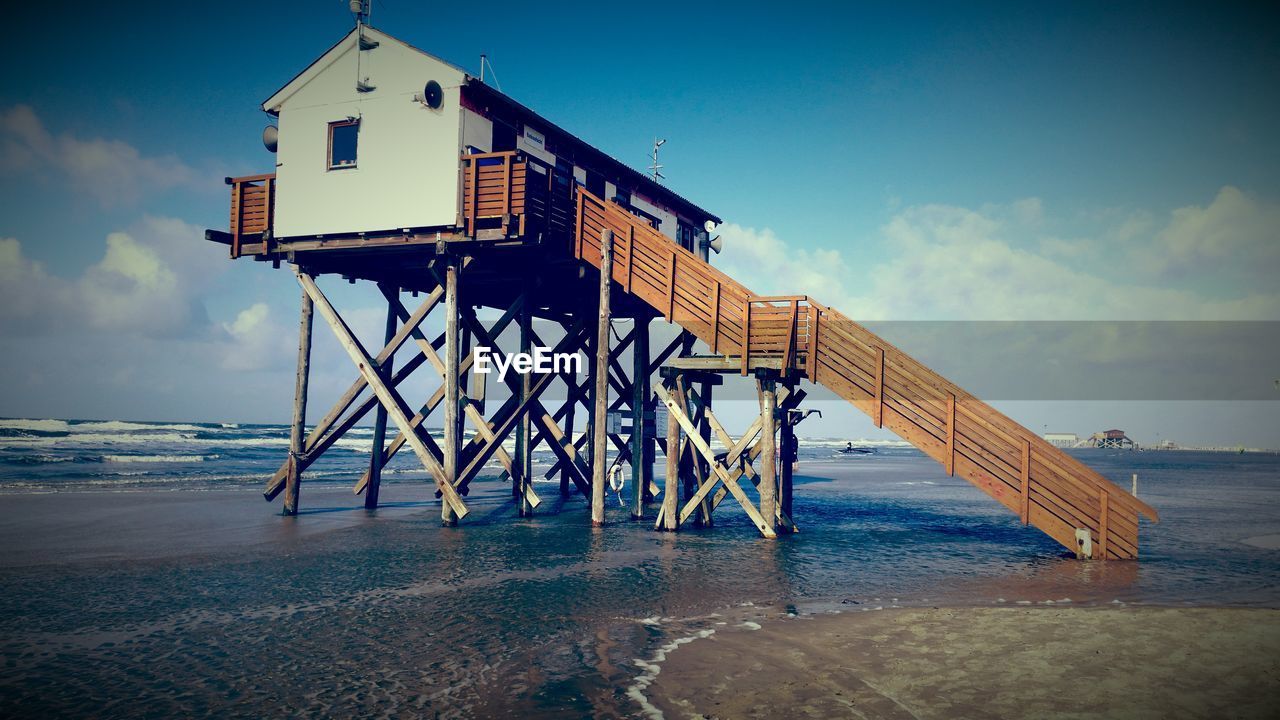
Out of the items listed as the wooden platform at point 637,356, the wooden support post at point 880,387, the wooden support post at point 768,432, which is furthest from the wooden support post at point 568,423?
the wooden support post at point 880,387

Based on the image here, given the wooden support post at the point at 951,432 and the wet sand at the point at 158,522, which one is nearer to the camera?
the wooden support post at the point at 951,432

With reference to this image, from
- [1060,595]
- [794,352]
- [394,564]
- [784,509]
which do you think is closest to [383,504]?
[394,564]

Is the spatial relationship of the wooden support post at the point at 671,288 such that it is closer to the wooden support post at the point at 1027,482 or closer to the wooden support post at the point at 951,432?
the wooden support post at the point at 951,432

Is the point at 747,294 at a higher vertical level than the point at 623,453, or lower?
higher

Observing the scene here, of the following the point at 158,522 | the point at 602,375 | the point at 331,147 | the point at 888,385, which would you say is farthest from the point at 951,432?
the point at 158,522

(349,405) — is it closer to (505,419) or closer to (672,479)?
(505,419)

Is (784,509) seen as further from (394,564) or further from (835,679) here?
(835,679)

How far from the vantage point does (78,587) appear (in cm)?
1145

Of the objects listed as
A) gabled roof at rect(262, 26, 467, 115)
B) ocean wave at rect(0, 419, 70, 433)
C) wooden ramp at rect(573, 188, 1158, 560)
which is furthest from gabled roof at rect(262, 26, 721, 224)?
ocean wave at rect(0, 419, 70, 433)

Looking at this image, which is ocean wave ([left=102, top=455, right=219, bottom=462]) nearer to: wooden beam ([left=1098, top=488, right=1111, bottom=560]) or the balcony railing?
the balcony railing

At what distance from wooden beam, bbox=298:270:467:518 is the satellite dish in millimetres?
5506

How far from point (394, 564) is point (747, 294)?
8.69 metres

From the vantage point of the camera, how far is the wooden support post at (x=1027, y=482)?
14.0 metres

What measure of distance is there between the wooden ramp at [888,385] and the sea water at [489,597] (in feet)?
3.20
